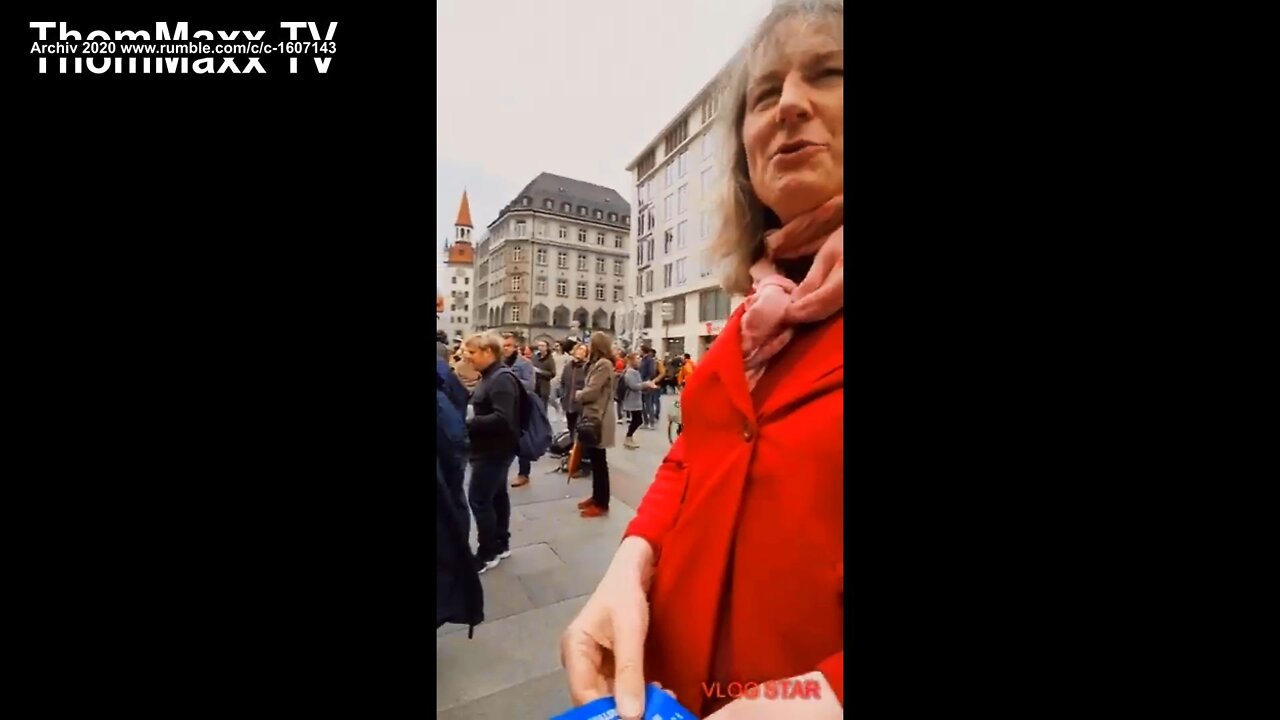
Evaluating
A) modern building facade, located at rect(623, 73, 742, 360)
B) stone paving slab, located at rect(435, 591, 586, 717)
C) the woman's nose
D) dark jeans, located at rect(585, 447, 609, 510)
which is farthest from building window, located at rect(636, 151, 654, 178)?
stone paving slab, located at rect(435, 591, 586, 717)

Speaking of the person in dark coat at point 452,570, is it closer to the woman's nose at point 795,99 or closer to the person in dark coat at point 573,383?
the person in dark coat at point 573,383

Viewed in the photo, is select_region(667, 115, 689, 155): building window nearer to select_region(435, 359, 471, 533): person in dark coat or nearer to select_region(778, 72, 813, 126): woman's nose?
select_region(778, 72, 813, 126): woman's nose

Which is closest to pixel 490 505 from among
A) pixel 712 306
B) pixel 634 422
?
pixel 634 422

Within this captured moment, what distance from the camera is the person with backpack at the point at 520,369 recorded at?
Result: 2.76 feet

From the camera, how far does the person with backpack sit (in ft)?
2.76

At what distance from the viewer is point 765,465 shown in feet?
2.31

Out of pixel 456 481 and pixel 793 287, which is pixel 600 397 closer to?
pixel 456 481

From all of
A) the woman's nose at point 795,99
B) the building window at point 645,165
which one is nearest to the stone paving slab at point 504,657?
the building window at point 645,165

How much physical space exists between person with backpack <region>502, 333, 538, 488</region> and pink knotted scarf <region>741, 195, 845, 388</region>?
1.34ft

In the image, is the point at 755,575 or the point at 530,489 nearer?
the point at 755,575
